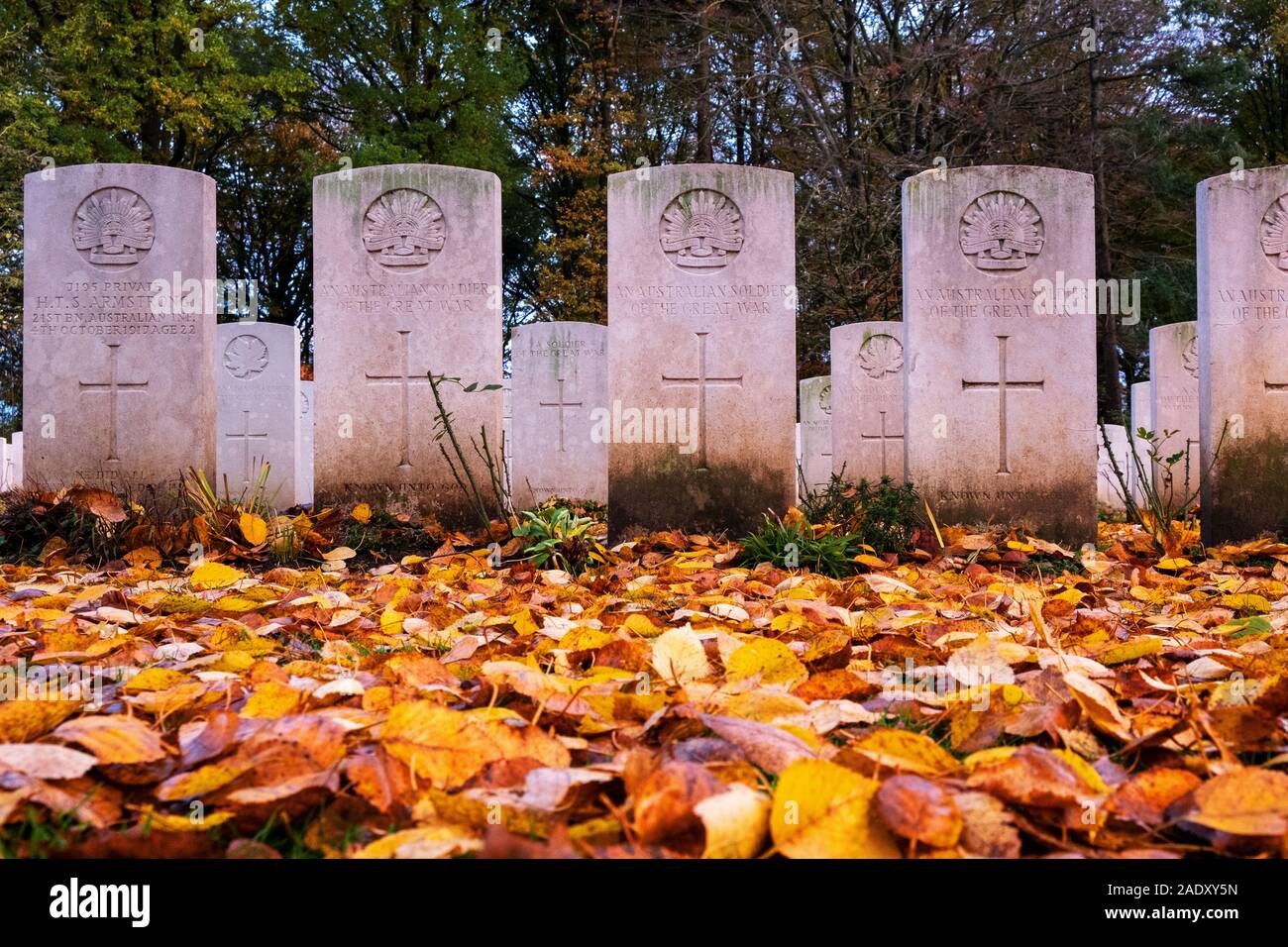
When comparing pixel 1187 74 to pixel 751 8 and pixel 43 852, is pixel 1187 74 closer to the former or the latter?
pixel 751 8

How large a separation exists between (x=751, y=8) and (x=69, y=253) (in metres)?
12.6

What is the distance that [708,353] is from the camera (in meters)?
5.93

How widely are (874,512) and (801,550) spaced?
30.6 inches

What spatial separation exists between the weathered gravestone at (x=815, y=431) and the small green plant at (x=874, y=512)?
6.08m

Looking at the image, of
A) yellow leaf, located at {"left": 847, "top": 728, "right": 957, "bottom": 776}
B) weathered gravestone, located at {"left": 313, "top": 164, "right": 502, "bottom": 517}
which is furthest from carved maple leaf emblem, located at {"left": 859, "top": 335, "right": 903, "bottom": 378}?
yellow leaf, located at {"left": 847, "top": 728, "right": 957, "bottom": 776}

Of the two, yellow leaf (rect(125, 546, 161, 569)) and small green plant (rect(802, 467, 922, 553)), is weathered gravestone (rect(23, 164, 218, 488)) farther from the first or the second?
small green plant (rect(802, 467, 922, 553))

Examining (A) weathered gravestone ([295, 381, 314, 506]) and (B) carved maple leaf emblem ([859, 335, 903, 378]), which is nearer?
(B) carved maple leaf emblem ([859, 335, 903, 378])

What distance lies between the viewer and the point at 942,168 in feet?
19.9

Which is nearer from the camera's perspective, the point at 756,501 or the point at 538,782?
the point at 538,782

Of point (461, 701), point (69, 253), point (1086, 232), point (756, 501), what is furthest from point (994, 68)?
point (461, 701)

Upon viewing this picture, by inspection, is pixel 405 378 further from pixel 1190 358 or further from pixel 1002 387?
pixel 1190 358

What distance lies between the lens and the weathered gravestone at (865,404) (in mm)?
9930

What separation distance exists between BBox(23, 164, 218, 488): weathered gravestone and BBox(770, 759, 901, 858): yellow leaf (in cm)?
565

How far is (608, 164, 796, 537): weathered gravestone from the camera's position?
592 cm
